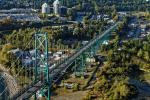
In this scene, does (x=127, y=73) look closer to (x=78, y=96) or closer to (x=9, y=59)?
(x=78, y=96)

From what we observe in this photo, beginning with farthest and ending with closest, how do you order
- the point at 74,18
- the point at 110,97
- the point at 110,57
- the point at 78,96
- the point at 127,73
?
1. the point at 74,18
2. the point at 110,57
3. the point at 127,73
4. the point at 78,96
5. the point at 110,97

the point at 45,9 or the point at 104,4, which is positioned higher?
the point at 45,9

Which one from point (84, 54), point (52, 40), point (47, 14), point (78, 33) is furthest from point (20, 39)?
point (47, 14)

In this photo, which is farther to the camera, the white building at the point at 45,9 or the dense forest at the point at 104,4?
the dense forest at the point at 104,4

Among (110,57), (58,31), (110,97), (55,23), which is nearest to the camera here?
(110,97)

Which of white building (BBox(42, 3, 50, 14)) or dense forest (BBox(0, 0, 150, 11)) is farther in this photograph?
dense forest (BBox(0, 0, 150, 11))

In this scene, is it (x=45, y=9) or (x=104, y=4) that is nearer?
(x=45, y=9)

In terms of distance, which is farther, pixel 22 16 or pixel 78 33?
pixel 22 16

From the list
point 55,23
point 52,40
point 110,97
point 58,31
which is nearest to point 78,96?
point 110,97

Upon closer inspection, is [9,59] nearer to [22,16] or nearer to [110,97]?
[110,97]
